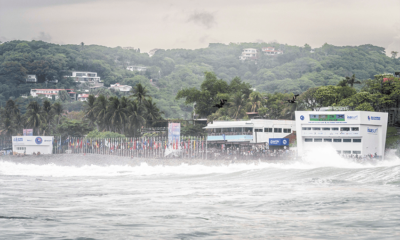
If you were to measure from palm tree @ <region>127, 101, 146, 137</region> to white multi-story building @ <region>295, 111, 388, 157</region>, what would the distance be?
4519 centimetres

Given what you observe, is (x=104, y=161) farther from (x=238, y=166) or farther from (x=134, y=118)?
(x=238, y=166)

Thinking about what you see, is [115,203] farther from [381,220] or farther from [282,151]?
[282,151]

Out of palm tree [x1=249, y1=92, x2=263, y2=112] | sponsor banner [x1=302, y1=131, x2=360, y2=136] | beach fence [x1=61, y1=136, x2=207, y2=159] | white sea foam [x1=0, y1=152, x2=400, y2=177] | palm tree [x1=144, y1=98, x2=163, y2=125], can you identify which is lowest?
white sea foam [x1=0, y1=152, x2=400, y2=177]

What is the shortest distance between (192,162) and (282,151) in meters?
13.7

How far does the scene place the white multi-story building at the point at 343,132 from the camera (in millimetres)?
77250

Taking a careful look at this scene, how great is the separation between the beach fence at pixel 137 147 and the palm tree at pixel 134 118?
12133mm

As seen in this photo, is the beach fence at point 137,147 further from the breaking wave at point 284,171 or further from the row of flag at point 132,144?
the breaking wave at point 284,171

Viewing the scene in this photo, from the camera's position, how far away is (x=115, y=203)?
1224 inches

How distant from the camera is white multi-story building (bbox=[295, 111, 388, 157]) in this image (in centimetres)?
7725

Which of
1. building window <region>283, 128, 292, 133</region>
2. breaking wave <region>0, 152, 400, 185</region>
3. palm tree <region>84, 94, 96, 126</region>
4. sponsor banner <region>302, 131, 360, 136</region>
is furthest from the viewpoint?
palm tree <region>84, 94, 96, 126</region>

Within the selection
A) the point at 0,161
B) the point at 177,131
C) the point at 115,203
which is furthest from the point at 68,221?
the point at 0,161

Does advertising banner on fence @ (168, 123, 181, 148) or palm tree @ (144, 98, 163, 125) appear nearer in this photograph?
advertising banner on fence @ (168, 123, 181, 148)

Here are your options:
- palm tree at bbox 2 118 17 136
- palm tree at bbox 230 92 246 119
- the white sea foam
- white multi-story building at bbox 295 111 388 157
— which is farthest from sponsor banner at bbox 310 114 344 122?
palm tree at bbox 2 118 17 136

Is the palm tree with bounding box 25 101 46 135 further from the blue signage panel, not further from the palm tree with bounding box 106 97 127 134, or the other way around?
the blue signage panel
